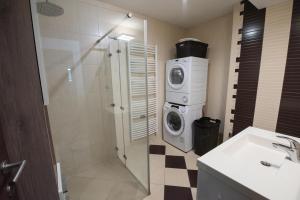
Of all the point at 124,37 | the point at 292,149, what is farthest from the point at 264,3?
the point at 124,37

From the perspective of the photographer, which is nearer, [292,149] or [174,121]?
[292,149]

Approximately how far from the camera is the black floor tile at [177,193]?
1549 mm

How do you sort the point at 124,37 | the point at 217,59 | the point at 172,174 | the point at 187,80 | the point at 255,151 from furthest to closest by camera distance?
the point at 217,59 → the point at 187,80 → the point at 124,37 → the point at 172,174 → the point at 255,151

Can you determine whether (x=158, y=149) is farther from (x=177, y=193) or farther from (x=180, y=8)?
(x=180, y=8)

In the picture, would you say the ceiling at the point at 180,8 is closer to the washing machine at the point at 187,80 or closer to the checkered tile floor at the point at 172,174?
the washing machine at the point at 187,80

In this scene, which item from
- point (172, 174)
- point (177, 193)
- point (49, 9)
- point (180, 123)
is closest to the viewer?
point (49, 9)

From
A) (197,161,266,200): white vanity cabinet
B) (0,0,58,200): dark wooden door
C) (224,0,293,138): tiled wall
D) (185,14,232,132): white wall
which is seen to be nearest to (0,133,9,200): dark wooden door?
(0,0,58,200): dark wooden door

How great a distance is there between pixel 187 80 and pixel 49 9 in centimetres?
193

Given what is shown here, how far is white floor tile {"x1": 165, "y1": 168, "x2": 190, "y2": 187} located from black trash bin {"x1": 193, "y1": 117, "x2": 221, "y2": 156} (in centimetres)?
51

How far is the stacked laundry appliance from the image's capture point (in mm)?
2289

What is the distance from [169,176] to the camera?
1880 mm

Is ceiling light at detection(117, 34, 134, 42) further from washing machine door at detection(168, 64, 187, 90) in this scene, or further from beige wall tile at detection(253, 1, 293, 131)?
beige wall tile at detection(253, 1, 293, 131)

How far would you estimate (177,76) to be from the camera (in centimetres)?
251

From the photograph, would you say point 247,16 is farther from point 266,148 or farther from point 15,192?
point 15,192
